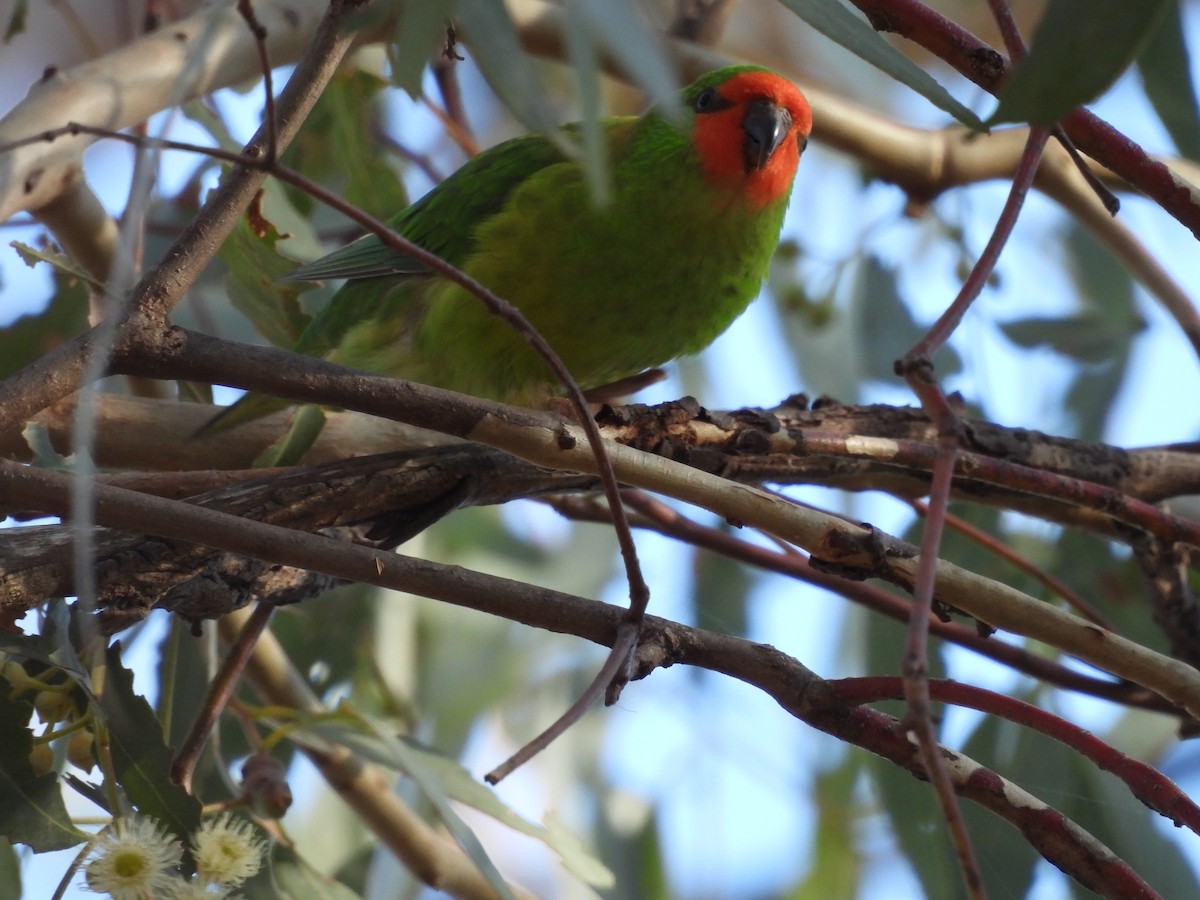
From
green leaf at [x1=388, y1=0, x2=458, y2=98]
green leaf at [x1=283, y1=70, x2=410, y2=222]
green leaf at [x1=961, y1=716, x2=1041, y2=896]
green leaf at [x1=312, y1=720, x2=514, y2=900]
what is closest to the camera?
green leaf at [x1=388, y1=0, x2=458, y2=98]

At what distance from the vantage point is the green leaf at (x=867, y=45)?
1015 millimetres

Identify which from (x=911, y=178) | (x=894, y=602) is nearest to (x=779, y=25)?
(x=911, y=178)

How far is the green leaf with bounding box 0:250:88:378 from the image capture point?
2238 millimetres

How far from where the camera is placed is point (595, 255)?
2.18m

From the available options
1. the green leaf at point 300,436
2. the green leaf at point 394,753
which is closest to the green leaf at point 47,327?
the green leaf at point 300,436

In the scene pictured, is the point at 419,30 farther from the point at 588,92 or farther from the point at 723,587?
the point at 723,587

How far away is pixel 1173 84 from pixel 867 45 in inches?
27.7

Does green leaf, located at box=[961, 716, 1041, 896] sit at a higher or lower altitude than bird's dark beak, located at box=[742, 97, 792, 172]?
lower

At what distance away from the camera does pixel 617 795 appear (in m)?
3.33

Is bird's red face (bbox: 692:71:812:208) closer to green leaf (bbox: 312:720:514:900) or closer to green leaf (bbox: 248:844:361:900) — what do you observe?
green leaf (bbox: 312:720:514:900)

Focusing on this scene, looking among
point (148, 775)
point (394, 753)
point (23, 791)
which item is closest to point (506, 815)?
point (394, 753)

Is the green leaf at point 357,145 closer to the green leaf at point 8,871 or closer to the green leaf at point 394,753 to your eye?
the green leaf at point 394,753

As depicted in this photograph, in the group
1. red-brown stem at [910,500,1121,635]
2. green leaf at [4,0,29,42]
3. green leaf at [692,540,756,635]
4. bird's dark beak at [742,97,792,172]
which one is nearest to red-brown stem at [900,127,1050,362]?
red-brown stem at [910,500,1121,635]

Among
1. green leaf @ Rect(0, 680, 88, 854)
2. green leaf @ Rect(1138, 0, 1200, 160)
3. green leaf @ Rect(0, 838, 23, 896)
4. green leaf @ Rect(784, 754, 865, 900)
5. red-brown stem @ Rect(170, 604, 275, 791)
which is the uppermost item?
green leaf @ Rect(1138, 0, 1200, 160)
